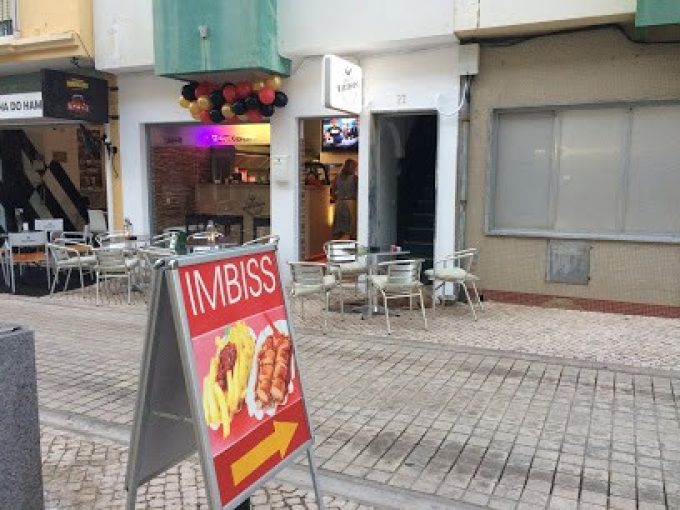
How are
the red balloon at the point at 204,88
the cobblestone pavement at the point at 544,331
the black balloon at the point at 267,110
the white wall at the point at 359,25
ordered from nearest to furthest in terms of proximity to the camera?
the cobblestone pavement at the point at 544,331
the white wall at the point at 359,25
the black balloon at the point at 267,110
the red balloon at the point at 204,88

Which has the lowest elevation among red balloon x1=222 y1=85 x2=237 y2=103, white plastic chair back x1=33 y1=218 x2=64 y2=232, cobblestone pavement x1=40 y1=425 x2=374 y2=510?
cobblestone pavement x1=40 y1=425 x2=374 y2=510

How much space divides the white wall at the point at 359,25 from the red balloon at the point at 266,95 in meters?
0.59

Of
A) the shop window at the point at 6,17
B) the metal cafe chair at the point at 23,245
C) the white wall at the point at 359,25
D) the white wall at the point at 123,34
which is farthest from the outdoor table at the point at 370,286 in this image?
the shop window at the point at 6,17

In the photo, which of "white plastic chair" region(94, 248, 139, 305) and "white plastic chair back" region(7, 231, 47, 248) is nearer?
"white plastic chair" region(94, 248, 139, 305)

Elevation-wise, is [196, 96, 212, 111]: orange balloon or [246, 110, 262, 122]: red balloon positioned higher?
[196, 96, 212, 111]: orange balloon

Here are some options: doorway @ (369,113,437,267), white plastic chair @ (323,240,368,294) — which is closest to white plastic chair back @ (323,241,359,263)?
white plastic chair @ (323,240,368,294)

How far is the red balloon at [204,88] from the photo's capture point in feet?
31.9

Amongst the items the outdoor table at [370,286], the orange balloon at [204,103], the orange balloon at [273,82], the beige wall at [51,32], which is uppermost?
the beige wall at [51,32]

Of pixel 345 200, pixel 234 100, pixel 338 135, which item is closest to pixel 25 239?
pixel 234 100

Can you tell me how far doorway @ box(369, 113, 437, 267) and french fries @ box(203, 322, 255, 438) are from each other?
676cm

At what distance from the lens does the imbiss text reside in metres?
2.61

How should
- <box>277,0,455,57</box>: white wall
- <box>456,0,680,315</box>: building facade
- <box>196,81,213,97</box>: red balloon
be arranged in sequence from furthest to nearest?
1. <box>196,81,213,97</box>: red balloon
2. <box>277,0,455,57</box>: white wall
3. <box>456,0,680,315</box>: building facade

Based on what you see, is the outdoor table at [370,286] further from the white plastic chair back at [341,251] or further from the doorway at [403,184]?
the doorway at [403,184]

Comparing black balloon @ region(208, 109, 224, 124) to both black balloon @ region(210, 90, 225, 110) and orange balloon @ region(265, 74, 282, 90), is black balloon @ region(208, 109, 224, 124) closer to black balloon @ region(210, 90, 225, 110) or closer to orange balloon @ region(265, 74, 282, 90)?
black balloon @ region(210, 90, 225, 110)
